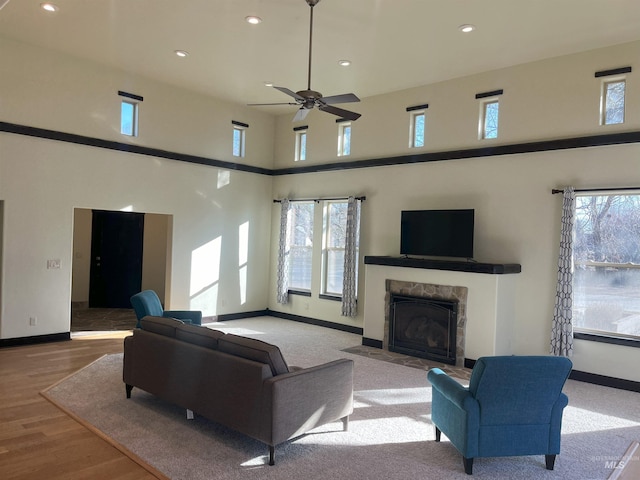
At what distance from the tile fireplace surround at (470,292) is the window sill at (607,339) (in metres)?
0.89

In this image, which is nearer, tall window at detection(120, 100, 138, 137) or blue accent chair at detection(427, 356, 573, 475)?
blue accent chair at detection(427, 356, 573, 475)

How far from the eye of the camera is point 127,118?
26.2 feet

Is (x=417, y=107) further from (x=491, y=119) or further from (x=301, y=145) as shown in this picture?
(x=301, y=145)

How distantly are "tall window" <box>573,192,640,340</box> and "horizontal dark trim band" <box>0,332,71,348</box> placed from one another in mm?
7258

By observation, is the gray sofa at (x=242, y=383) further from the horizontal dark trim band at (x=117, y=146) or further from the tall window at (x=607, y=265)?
the horizontal dark trim band at (x=117, y=146)

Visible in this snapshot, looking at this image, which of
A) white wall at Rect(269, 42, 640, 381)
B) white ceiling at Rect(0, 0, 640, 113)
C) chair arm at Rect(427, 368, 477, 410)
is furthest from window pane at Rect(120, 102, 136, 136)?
chair arm at Rect(427, 368, 477, 410)

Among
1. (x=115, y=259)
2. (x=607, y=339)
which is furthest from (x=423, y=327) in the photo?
(x=115, y=259)

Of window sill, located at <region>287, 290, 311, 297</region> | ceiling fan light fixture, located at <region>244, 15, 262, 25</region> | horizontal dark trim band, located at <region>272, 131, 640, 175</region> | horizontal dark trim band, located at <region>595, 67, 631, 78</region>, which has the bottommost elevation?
window sill, located at <region>287, 290, 311, 297</region>

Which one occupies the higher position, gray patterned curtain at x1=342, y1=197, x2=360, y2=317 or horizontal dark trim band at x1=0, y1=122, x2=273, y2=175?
horizontal dark trim band at x1=0, y1=122, x2=273, y2=175

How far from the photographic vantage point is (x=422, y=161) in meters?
7.81

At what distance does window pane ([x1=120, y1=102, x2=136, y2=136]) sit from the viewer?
7.89 meters

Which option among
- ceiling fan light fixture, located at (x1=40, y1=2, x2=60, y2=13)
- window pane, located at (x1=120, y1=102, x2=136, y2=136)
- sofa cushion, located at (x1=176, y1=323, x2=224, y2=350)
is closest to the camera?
sofa cushion, located at (x1=176, y1=323, x2=224, y2=350)

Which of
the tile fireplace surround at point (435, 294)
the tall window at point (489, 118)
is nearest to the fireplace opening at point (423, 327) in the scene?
the tile fireplace surround at point (435, 294)

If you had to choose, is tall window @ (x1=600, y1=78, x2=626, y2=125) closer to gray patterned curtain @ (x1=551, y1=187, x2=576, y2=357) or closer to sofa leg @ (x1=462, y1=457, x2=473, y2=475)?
gray patterned curtain @ (x1=551, y1=187, x2=576, y2=357)
